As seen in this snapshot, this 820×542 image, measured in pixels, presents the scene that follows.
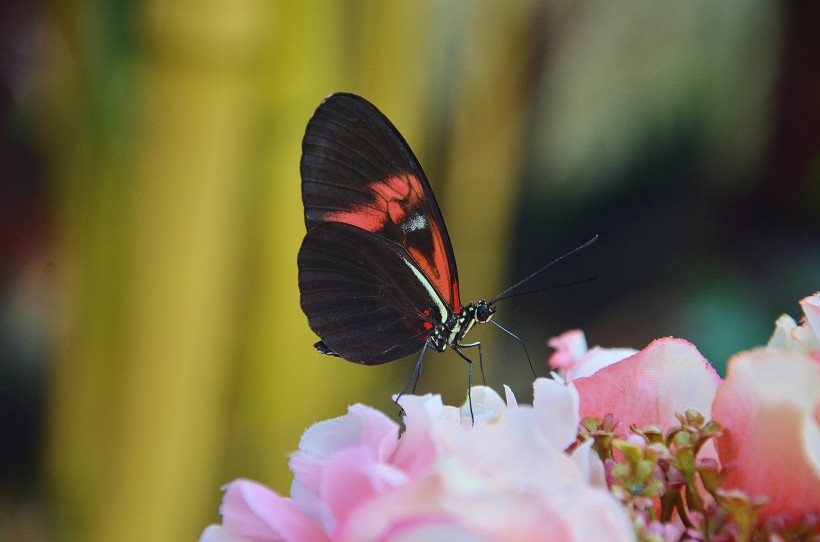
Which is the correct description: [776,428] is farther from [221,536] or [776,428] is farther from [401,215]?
[401,215]

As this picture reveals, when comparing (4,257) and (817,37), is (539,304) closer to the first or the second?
(817,37)

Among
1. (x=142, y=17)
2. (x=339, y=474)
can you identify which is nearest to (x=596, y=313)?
(x=142, y=17)

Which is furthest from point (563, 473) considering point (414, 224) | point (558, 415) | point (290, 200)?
point (290, 200)

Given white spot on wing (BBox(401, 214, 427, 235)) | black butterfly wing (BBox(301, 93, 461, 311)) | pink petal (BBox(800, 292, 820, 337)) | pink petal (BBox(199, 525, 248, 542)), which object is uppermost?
black butterfly wing (BBox(301, 93, 461, 311))

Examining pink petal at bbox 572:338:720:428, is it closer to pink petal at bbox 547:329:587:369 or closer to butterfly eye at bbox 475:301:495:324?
pink petal at bbox 547:329:587:369

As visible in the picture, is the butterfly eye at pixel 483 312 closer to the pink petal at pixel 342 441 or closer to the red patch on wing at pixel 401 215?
the red patch on wing at pixel 401 215

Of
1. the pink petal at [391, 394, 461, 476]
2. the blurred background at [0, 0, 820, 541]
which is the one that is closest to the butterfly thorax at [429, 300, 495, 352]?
the pink petal at [391, 394, 461, 476]

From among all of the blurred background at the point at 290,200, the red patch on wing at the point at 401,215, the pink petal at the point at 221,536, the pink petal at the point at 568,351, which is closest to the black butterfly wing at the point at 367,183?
the red patch on wing at the point at 401,215
